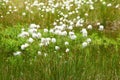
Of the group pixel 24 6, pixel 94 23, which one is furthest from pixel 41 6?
pixel 94 23

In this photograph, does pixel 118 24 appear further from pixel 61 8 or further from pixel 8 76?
pixel 8 76

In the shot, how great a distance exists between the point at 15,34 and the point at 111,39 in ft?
7.06

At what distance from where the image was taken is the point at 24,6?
11.1m

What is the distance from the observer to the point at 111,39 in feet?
24.9

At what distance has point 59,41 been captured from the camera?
22.0 ft

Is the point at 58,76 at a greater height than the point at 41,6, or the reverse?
the point at 58,76

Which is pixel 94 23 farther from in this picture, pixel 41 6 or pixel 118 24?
pixel 41 6

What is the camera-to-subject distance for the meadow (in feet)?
15.0

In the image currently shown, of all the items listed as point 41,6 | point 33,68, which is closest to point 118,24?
point 41,6

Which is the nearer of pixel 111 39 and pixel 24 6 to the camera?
pixel 111 39

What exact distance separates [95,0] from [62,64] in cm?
648

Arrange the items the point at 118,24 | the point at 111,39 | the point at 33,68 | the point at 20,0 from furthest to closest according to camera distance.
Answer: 1. the point at 20,0
2. the point at 118,24
3. the point at 111,39
4. the point at 33,68

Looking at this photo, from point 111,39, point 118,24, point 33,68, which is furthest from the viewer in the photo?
point 118,24

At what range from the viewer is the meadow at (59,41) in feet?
15.0
